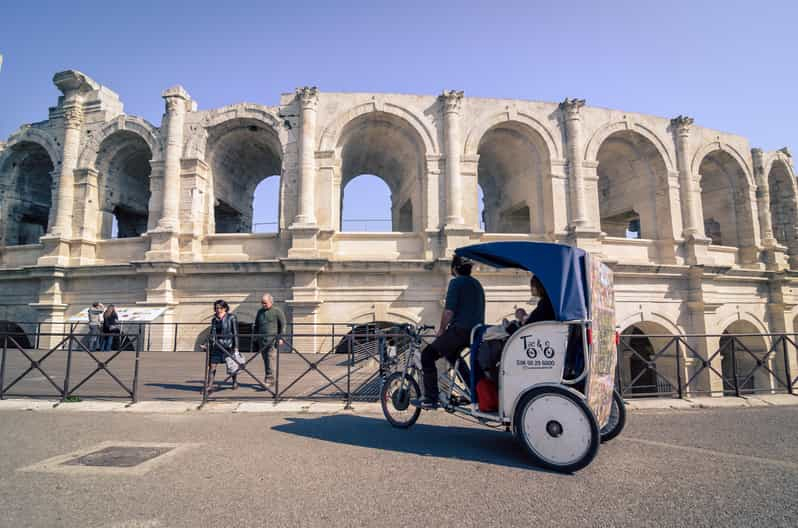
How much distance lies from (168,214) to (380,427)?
12.4 metres

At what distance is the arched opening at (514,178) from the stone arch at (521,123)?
15 cm

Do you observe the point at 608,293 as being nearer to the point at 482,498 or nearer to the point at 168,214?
the point at 482,498

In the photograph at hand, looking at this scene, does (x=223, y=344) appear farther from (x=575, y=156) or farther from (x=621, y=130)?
(x=621, y=130)

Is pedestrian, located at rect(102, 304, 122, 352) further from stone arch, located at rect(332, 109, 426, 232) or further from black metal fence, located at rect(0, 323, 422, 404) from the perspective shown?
stone arch, located at rect(332, 109, 426, 232)

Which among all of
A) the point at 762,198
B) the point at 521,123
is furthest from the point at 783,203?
the point at 521,123

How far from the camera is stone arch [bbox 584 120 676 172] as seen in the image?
15203mm

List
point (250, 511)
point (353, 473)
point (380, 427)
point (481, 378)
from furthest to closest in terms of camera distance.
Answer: point (380, 427) → point (481, 378) → point (353, 473) → point (250, 511)

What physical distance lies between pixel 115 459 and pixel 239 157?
14661 mm

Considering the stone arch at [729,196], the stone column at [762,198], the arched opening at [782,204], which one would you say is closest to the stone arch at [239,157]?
the stone arch at [729,196]

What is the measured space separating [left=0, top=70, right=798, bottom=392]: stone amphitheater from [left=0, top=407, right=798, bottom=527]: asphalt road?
855 cm

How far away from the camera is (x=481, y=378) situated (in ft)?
13.7

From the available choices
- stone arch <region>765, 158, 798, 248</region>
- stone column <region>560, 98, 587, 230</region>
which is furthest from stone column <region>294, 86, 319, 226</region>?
stone arch <region>765, 158, 798, 248</region>

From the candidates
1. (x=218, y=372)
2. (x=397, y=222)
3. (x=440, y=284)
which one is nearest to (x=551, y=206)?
(x=440, y=284)

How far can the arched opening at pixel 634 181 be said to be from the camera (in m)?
16.0
